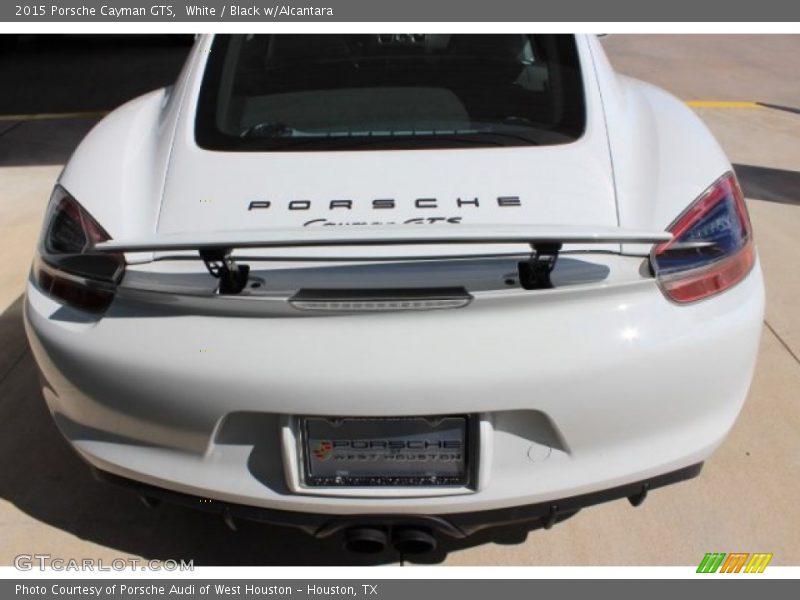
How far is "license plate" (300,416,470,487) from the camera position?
6.55 ft

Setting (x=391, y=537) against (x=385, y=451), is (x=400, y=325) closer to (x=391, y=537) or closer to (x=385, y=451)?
(x=385, y=451)

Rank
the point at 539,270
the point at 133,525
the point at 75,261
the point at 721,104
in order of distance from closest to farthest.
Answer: the point at 539,270, the point at 75,261, the point at 133,525, the point at 721,104

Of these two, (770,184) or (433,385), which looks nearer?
(433,385)

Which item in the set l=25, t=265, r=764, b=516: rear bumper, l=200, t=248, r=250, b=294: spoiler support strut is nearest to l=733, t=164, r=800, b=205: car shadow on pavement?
l=25, t=265, r=764, b=516: rear bumper

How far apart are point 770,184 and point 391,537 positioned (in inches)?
193

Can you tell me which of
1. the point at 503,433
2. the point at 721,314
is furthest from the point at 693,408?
the point at 503,433

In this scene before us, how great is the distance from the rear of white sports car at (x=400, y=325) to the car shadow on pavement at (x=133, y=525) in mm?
496

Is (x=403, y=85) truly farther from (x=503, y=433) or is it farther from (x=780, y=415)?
(x=780, y=415)

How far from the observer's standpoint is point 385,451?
6.71 feet

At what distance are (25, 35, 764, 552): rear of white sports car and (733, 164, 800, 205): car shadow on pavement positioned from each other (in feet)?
11.7

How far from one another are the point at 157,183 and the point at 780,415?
7.84ft

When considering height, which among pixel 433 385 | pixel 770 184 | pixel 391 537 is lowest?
pixel 770 184

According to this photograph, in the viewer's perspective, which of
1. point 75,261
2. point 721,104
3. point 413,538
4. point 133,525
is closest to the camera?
point 413,538

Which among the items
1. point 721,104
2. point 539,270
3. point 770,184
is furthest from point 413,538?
point 721,104
